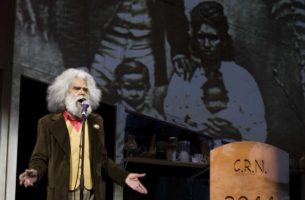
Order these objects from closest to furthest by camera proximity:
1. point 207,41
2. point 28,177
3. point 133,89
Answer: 1. point 28,177
2. point 133,89
3. point 207,41

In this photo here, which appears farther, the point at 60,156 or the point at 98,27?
the point at 98,27

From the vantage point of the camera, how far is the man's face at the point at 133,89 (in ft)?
17.1

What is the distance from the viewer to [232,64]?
6434 millimetres

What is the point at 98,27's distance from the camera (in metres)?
5.09

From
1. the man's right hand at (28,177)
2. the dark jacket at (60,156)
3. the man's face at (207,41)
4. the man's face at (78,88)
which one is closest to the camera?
the man's right hand at (28,177)

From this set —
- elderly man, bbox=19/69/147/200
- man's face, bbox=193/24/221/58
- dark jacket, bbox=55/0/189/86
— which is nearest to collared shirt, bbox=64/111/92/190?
elderly man, bbox=19/69/147/200

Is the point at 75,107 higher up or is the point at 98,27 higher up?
the point at 98,27

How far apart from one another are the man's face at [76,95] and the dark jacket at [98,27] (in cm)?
169

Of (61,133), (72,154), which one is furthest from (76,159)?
(61,133)

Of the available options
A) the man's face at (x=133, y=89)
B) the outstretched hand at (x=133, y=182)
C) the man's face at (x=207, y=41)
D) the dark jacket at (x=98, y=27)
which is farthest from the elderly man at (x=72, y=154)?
the man's face at (x=207, y=41)

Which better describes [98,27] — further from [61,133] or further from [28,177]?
[28,177]

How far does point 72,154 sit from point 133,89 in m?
2.47

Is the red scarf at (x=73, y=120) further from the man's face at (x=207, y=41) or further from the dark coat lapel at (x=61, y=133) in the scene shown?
the man's face at (x=207, y=41)

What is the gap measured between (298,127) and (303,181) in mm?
671
